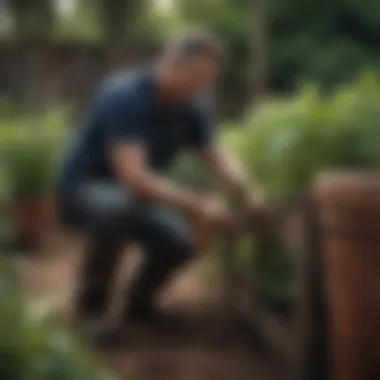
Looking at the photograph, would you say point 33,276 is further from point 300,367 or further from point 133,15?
point 133,15

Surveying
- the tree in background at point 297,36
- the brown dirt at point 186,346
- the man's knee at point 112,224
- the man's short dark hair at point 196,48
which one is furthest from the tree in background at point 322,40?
the man's knee at point 112,224

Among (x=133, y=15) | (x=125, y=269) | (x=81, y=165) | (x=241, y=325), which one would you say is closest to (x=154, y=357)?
(x=241, y=325)

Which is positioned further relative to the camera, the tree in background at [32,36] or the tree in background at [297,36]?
the tree in background at [32,36]

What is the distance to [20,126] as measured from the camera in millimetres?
7191

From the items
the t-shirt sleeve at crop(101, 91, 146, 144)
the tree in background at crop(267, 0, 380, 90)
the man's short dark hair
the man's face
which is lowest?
the t-shirt sleeve at crop(101, 91, 146, 144)

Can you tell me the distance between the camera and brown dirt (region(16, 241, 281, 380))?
383 centimetres

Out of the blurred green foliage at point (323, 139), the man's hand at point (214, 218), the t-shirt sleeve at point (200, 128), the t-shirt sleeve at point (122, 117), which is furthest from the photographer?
the t-shirt sleeve at point (200, 128)

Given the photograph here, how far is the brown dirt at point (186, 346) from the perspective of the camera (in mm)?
3832

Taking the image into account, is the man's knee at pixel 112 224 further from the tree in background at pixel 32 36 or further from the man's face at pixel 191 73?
the tree in background at pixel 32 36

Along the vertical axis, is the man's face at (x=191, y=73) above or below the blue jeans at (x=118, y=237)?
above

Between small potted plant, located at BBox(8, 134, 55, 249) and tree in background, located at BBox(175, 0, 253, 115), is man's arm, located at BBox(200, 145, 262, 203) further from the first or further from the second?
tree in background, located at BBox(175, 0, 253, 115)

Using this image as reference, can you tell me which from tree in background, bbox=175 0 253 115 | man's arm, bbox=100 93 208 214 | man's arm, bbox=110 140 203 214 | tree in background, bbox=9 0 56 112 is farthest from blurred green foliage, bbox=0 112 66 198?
tree in background, bbox=175 0 253 115

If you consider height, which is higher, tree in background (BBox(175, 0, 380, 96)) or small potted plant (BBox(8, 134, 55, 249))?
tree in background (BBox(175, 0, 380, 96))

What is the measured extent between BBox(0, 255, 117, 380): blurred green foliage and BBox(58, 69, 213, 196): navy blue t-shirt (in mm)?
2325
